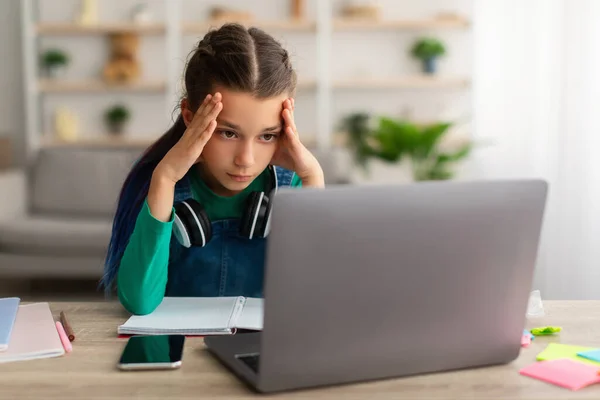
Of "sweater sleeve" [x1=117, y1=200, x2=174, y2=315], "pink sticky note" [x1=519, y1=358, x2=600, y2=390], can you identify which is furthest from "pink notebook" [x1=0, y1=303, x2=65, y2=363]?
"pink sticky note" [x1=519, y1=358, x2=600, y2=390]

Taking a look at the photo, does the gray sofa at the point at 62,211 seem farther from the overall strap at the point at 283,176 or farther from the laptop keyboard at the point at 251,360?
the laptop keyboard at the point at 251,360

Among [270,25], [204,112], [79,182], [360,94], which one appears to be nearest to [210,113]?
[204,112]

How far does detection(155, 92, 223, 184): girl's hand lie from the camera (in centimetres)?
126

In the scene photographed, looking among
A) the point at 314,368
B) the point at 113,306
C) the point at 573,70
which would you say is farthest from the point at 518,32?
the point at 314,368

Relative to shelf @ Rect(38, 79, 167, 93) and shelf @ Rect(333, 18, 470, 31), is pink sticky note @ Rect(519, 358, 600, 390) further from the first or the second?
shelf @ Rect(38, 79, 167, 93)

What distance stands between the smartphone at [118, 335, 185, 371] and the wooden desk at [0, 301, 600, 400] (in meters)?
0.01

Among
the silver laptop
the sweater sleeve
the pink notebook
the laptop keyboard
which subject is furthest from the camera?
the sweater sleeve

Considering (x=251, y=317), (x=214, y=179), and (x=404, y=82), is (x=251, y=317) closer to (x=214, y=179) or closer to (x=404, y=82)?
(x=214, y=179)

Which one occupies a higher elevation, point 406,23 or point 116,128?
point 406,23

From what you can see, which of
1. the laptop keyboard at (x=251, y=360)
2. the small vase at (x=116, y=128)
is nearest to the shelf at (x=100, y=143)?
the small vase at (x=116, y=128)

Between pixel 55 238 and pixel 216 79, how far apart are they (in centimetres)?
250

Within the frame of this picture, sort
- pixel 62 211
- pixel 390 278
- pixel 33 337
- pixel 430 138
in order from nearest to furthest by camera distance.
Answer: pixel 390 278, pixel 33 337, pixel 62 211, pixel 430 138

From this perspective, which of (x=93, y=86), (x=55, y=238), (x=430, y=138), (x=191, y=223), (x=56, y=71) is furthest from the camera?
(x=56, y=71)

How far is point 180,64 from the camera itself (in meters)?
5.02
